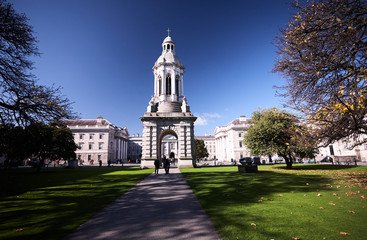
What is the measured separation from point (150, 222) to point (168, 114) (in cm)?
2445

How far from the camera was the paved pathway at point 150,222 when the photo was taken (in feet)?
14.2

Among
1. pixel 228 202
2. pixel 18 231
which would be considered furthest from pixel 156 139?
pixel 18 231

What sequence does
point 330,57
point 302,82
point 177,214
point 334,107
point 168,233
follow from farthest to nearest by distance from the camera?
point 302,82 < point 334,107 < point 330,57 < point 177,214 < point 168,233

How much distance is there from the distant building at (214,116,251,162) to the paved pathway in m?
58.8

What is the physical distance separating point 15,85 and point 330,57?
668 inches

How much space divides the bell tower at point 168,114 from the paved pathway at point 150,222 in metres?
20.5

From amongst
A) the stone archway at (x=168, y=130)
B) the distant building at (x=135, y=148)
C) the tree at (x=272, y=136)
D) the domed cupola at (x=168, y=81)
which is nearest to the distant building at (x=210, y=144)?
the distant building at (x=135, y=148)

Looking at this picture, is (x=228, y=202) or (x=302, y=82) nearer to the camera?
(x=228, y=202)

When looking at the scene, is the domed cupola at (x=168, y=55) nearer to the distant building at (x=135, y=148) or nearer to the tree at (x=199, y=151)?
the tree at (x=199, y=151)

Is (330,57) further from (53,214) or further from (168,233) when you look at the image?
(53,214)

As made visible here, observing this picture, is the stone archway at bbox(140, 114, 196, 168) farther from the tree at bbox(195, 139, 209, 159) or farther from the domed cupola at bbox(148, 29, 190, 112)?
the tree at bbox(195, 139, 209, 159)

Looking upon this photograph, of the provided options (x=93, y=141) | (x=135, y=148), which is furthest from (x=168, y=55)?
(x=135, y=148)

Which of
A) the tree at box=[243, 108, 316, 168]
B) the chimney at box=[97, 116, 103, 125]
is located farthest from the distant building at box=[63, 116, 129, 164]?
the tree at box=[243, 108, 316, 168]

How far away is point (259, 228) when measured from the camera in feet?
14.8
